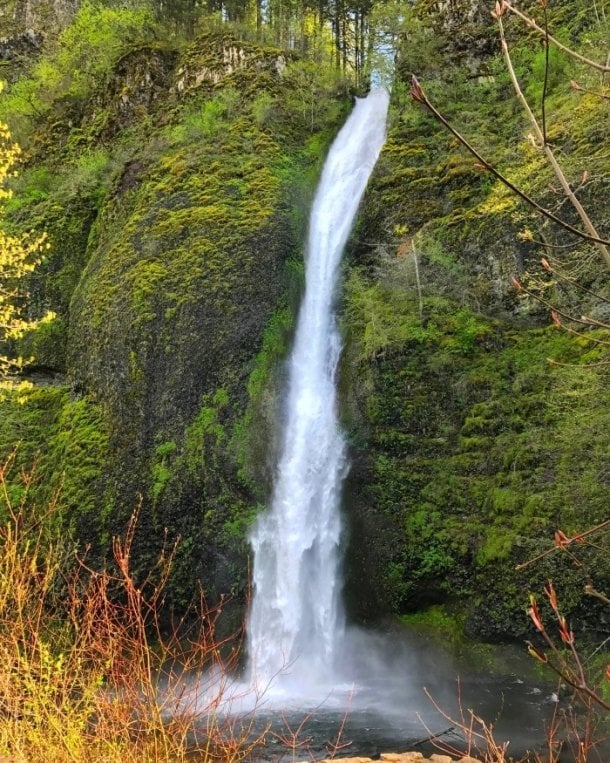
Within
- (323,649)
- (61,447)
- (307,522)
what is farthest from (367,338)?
(61,447)

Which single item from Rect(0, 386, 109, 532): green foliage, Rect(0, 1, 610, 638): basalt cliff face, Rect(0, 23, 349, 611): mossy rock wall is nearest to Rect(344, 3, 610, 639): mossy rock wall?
Rect(0, 1, 610, 638): basalt cliff face

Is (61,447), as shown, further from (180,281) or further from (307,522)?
(307,522)

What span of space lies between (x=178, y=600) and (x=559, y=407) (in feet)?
26.8

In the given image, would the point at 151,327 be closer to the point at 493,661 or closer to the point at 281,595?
the point at 281,595

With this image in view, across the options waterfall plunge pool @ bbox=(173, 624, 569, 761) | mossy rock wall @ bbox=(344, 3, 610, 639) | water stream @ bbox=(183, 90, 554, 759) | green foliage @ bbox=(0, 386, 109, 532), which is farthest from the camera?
green foliage @ bbox=(0, 386, 109, 532)

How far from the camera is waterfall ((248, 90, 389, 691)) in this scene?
11078 millimetres

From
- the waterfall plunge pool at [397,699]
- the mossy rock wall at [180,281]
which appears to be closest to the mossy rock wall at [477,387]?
the waterfall plunge pool at [397,699]

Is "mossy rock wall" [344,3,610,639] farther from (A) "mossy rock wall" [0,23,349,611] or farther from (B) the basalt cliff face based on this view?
(A) "mossy rock wall" [0,23,349,611]

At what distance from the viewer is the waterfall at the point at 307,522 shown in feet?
36.3

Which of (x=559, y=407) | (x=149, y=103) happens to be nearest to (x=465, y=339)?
(x=559, y=407)

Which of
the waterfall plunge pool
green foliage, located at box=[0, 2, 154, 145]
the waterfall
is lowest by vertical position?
the waterfall plunge pool

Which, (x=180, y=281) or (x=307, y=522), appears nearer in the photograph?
(x=307, y=522)

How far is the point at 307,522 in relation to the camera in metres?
12.1

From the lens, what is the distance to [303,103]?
19938 mm
